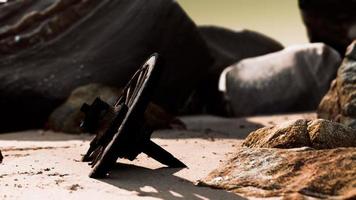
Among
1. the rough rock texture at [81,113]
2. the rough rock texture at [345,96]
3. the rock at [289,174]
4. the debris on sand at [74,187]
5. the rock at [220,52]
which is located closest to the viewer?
the rock at [289,174]

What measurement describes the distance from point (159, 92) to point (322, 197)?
6308 millimetres

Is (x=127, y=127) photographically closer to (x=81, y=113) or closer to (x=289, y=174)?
(x=289, y=174)

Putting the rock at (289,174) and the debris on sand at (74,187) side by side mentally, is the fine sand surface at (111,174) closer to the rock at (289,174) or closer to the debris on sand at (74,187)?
the debris on sand at (74,187)

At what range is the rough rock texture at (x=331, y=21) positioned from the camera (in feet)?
35.1

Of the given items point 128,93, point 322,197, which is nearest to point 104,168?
point 128,93

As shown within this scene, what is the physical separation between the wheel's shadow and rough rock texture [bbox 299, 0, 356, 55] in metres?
7.70

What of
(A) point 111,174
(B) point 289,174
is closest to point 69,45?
(A) point 111,174

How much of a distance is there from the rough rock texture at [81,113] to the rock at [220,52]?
2.80 m

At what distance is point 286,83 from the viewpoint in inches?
410

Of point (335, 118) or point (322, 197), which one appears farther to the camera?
point (335, 118)

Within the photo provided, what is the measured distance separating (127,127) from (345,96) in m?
2.84

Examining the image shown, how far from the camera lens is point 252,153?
347 cm

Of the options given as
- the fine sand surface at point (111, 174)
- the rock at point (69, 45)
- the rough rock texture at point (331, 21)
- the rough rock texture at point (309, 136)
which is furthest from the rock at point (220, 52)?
the rough rock texture at point (309, 136)

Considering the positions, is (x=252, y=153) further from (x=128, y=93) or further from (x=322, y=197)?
(x=128, y=93)
